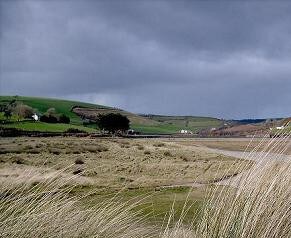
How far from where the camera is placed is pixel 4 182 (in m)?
5.18

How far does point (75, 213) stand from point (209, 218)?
1176 mm

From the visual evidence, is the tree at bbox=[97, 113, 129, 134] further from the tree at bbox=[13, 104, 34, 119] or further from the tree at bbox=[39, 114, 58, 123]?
the tree at bbox=[13, 104, 34, 119]

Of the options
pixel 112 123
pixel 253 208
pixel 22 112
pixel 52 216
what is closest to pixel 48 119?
pixel 22 112

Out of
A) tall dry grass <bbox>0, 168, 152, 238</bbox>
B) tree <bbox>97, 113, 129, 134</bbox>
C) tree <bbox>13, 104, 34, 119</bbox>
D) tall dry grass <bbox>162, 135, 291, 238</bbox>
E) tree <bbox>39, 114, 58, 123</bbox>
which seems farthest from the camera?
tree <bbox>13, 104, 34, 119</bbox>

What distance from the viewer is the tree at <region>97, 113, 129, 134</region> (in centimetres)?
11962

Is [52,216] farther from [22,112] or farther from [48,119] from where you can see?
[22,112]

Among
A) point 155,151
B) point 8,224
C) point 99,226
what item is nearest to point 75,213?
point 99,226

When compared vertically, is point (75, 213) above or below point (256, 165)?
below

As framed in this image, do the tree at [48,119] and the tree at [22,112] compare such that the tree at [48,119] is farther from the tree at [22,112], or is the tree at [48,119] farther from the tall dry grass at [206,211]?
the tall dry grass at [206,211]

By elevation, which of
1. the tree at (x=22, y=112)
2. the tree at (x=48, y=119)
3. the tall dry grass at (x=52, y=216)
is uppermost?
the tree at (x=22, y=112)

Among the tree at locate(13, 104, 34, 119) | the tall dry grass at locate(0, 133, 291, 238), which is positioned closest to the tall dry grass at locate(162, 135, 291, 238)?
the tall dry grass at locate(0, 133, 291, 238)

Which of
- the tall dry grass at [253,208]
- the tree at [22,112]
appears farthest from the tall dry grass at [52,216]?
the tree at [22,112]

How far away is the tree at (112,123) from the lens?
392 feet

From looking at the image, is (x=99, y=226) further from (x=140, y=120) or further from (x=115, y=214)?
(x=140, y=120)
